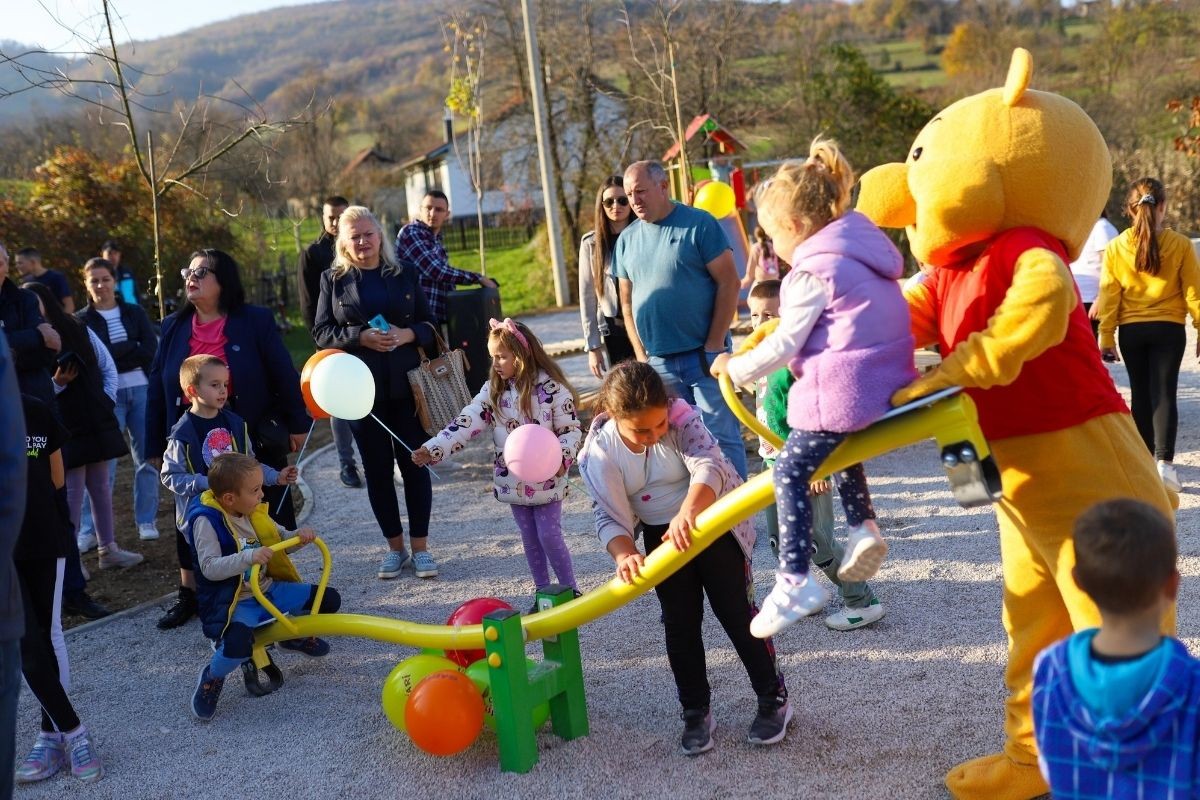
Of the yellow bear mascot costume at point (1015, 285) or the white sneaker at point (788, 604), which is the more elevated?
the yellow bear mascot costume at point (1015, 285)

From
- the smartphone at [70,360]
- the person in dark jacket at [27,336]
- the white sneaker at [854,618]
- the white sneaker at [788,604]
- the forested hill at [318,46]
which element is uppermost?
the forested hill at [318,46]

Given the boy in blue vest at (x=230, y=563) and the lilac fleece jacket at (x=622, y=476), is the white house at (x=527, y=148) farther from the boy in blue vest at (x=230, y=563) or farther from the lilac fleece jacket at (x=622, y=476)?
the lilac fleece jacket at (x=622, y=476)

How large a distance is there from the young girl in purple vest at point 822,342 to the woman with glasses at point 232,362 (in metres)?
3.19

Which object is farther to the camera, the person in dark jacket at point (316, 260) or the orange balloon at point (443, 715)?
the person in dark jacket at point (316, 260)

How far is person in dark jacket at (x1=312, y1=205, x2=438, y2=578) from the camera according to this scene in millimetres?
5949

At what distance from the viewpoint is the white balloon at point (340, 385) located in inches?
→ 200

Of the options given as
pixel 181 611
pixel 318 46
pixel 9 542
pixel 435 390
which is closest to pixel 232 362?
pixel 435 390

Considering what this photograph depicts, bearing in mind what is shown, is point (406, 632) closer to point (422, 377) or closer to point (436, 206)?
point (422, 377)

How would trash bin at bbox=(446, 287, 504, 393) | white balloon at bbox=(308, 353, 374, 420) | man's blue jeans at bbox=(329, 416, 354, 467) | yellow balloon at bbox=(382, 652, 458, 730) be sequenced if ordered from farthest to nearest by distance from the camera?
trash bin at bbox=(446, 287, 504, 393), man's blue jeans at bbox=(329, 416, 354, 467), white balloon at bbox=(308, 353, 374, 420), yellow balloon at bbox=(382, 652, 458, 730)

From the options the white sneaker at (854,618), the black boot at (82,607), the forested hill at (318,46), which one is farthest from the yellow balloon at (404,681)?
the forested hill at (318,46)

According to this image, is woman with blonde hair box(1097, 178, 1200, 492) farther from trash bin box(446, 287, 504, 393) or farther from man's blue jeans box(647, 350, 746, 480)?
trash bin box(446, 287, 504, 393)

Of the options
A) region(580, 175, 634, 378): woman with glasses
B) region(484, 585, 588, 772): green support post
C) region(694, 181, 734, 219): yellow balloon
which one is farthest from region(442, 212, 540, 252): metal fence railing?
region(484, 585, 588, 772): green support post

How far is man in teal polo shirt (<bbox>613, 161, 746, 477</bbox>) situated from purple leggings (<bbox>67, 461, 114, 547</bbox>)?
139 inches

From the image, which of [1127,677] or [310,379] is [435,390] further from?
[1127,677]
